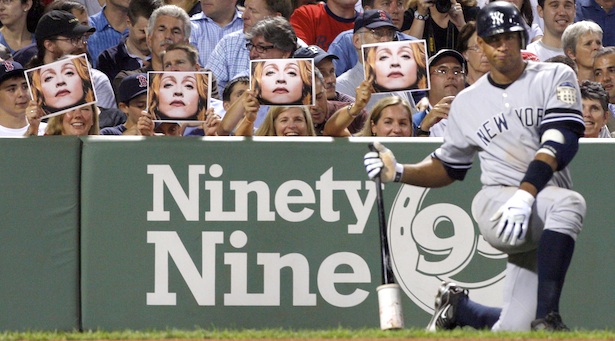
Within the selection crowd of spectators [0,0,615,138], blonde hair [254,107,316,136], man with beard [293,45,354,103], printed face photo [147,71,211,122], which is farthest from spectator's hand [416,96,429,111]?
printed face photo [147,71,211,122]

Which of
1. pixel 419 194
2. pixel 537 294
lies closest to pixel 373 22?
pixel 419 194

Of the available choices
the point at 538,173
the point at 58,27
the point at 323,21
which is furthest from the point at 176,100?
the point at 323,21

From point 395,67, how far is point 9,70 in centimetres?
296

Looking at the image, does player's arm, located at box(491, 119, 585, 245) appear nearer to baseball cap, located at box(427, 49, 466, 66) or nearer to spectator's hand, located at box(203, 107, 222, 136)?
spectator's hand, located at box(203, 107, 222, 136)

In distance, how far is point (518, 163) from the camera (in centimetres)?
695

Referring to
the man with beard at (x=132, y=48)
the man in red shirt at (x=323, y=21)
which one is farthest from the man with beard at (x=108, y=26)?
the man in red shirt at (x=323, y=21)

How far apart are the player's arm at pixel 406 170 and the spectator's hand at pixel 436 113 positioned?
6.87 ft

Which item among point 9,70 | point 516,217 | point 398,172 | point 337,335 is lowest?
point 337,335

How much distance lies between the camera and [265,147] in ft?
27.6

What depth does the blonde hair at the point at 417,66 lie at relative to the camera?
28.3 feet

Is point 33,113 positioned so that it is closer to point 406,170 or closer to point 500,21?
point 406,170

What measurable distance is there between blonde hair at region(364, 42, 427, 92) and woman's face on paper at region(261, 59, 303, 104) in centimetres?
49

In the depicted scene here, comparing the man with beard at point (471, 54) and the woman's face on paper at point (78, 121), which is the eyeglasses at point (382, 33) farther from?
the woman's face on paper at point (78, 121)

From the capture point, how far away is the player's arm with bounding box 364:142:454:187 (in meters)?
7.21
